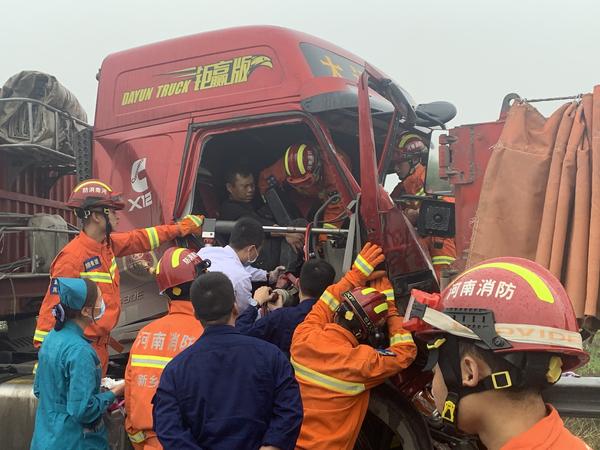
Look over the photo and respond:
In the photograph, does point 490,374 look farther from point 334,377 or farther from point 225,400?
point 334,377

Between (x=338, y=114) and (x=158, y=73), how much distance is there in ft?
4.27

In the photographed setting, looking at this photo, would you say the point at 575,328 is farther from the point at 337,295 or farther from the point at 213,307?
the point at 337,295

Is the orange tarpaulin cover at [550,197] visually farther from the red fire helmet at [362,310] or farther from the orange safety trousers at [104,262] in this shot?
the orange safety trousers at [104,262]

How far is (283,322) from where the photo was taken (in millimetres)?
3215

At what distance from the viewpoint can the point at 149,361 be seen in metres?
2.77

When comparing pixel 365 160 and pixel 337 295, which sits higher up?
pixel 365 160

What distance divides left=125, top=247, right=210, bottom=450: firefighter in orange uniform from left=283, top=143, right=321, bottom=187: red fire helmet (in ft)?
4.02

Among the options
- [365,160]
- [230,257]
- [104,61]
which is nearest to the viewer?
[365,160]

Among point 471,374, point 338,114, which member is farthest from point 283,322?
point 471,374

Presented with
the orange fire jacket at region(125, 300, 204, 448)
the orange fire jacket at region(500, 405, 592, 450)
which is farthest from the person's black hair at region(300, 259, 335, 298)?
the orange fire jacket at region(500, 405, 592, 450)

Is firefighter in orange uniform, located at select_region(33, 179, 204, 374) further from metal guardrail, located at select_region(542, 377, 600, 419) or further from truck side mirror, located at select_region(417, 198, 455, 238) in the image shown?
metal guardrail, located at select_region(542, 377, 600, 419)

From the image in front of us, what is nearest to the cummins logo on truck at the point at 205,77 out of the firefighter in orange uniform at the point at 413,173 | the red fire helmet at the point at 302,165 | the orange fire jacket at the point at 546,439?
the red fire helmet at the point at 302,165

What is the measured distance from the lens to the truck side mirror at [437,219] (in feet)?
11.3

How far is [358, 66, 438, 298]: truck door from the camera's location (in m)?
3.19
